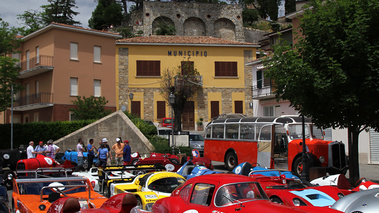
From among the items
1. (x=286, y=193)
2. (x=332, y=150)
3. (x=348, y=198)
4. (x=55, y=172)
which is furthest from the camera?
(x=332, y=150)

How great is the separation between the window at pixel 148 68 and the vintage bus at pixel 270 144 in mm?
23537

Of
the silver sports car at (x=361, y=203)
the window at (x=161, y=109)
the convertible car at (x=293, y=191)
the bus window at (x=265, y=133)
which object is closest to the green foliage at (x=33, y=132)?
the bus window at (x=265, y=133)

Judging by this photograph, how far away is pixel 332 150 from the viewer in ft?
53.2

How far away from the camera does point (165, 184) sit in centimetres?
1127

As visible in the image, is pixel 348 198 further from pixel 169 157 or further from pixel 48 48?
pixel 48 48

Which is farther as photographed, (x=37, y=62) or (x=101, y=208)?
(x=37, y=62)

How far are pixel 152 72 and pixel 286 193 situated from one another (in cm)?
3606

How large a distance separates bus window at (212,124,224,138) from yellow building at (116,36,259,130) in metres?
22.8

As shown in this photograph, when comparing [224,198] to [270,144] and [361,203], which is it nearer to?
[361,203]

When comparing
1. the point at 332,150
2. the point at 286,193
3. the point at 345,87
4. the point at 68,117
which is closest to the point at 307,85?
the point at 345,87

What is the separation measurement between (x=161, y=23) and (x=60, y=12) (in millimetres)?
15777

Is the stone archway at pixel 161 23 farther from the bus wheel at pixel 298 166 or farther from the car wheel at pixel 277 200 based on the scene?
the car wheel at pixel 277 200

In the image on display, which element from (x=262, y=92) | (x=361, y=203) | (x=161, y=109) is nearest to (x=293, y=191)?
(x=361, y=203)

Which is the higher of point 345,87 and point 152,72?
point 152,72
